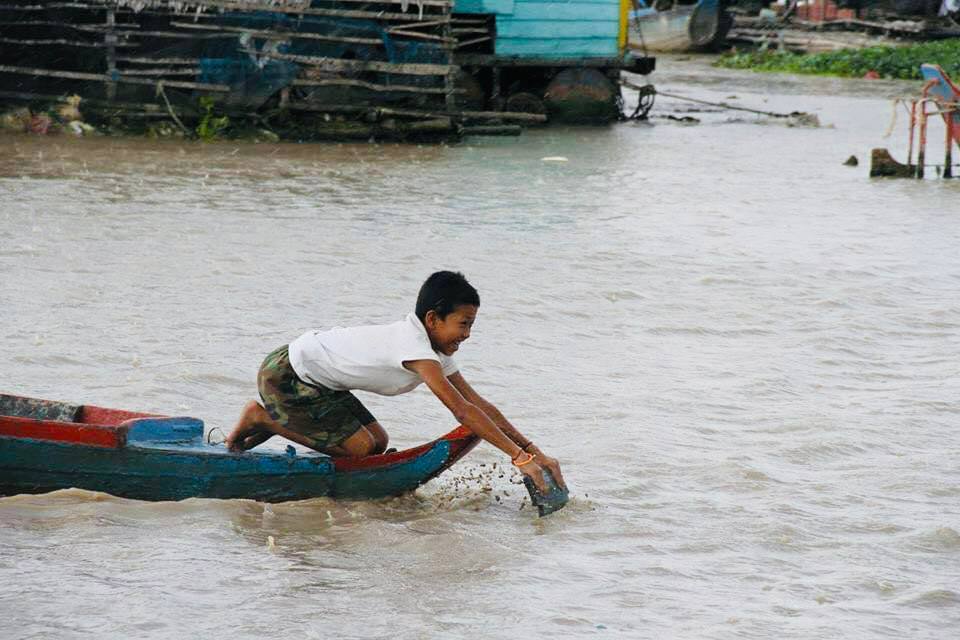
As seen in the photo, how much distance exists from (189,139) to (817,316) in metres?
9.63

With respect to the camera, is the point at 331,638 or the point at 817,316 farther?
the point at 817,316

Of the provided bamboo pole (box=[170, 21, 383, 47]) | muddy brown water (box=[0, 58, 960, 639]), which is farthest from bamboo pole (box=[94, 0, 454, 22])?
muddy brown water (box=[0, 58, 960, 639])

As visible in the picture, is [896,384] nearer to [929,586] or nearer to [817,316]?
[817,316]

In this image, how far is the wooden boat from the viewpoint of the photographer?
14.8 feet

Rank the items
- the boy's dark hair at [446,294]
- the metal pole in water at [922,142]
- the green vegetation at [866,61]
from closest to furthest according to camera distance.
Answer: the boy's dark hair at [446,294] → the metal pole in water at [922,142] → the green vegetation at [866,61]

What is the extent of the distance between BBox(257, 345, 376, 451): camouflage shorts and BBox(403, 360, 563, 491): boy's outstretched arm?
44 centimetres

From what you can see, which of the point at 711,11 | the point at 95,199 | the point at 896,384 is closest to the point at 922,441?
the point at 896,384

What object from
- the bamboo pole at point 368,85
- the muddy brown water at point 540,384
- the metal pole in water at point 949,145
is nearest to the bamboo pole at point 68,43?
the muddy brown water at point 540,384

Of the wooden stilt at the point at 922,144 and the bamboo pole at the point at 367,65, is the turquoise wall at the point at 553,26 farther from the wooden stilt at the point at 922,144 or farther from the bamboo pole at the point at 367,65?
the wooden stilt at the point at 922,144

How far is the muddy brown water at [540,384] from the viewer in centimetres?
411

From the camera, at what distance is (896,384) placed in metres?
6.75

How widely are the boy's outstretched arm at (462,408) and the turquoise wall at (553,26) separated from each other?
14.3 meters

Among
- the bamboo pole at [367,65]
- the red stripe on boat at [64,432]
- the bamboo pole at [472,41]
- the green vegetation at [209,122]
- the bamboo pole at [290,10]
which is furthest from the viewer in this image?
the bamboo pole at [472,41]

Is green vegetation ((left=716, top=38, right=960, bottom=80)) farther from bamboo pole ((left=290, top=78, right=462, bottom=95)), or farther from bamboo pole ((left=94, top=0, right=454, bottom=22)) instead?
bamboo pole ((left=94, top=0, right=454, bottom=22))
